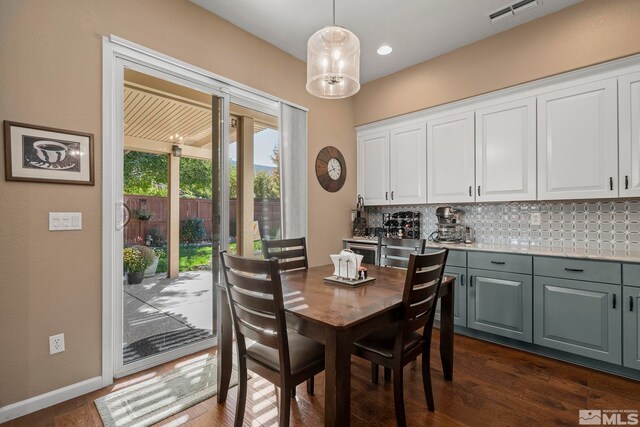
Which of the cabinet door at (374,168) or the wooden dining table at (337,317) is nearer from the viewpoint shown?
the wooden dining table at (337,317)

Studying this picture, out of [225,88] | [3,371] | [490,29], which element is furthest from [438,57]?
[3,371]

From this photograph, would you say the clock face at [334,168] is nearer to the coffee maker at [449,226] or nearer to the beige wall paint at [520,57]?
the beige wall paint at [520,57]

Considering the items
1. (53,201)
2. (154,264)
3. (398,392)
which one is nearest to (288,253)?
(154,264)

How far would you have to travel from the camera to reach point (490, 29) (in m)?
3.07

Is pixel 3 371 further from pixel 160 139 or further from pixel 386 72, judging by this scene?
pixel 386 72

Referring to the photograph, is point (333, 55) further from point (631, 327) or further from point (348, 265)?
point (631, 327)

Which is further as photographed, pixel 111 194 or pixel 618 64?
pixel 618 64

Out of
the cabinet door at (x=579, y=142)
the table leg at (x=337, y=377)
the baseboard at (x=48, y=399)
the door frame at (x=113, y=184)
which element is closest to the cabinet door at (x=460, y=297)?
the cabinet door at (x=579, y=142)

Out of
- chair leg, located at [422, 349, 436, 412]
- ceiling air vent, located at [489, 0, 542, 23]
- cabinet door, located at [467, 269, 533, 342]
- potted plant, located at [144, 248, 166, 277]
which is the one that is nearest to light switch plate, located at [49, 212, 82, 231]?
potted plant, located at [144, 248, 166, 277]

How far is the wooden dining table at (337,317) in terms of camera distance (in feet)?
4.33

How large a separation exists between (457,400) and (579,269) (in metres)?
1.49

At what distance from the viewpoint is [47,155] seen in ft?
6.38

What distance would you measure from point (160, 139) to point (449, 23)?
2.91 m

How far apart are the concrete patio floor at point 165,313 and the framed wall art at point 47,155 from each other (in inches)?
38.2
